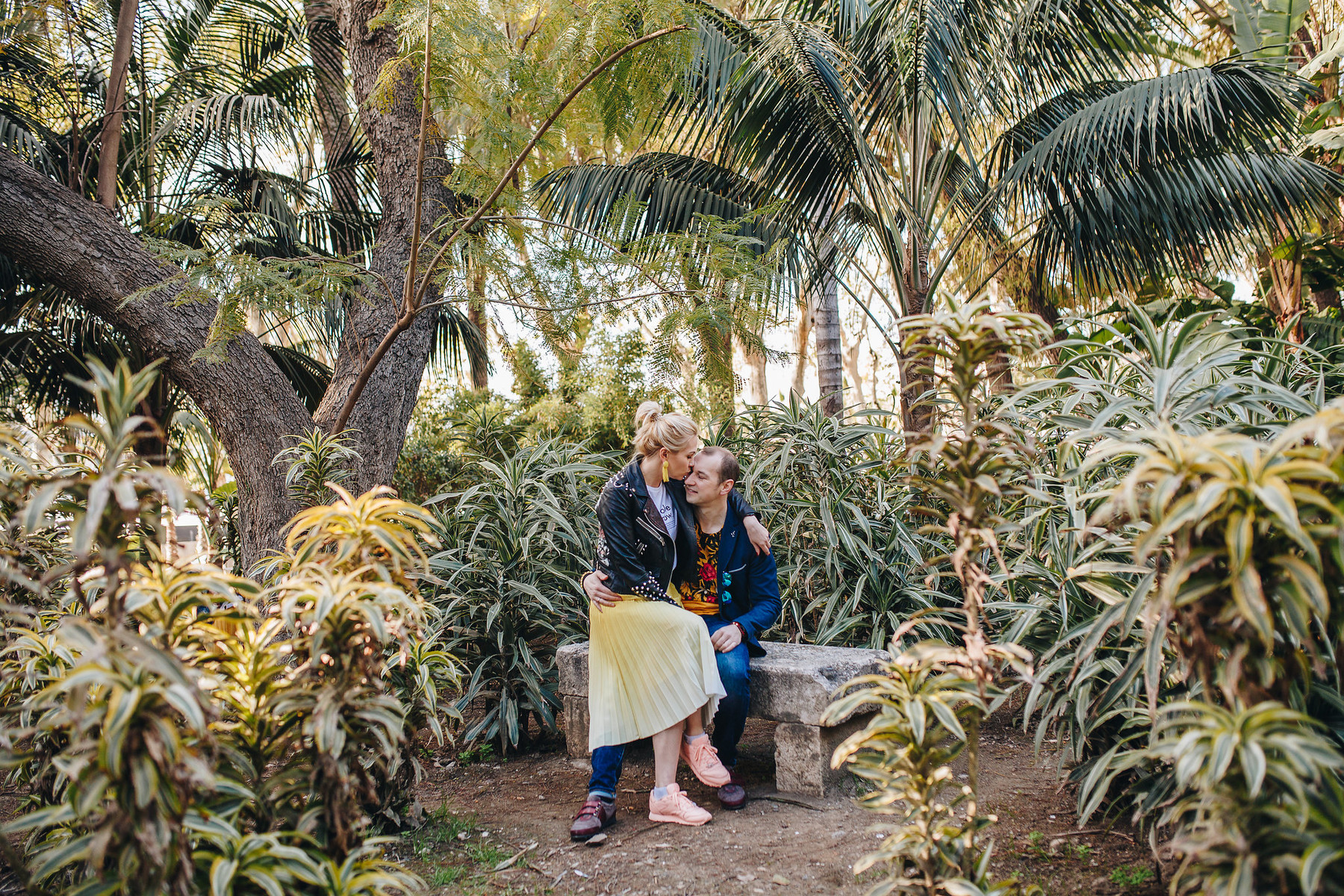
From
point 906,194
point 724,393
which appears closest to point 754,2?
point 906,194

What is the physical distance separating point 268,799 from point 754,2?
262 inches

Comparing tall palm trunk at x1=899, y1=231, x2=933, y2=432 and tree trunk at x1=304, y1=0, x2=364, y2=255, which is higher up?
tree trunk at x1=304, y1=0, x2=364, y2=255

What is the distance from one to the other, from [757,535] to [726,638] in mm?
424

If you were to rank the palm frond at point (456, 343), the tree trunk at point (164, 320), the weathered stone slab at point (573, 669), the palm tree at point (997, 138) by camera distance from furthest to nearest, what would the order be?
the palm frond at point (456, 343) < the palm tree at point (997, 138) < the tree trunk at point (164, 320) < the weathered stone slab at point (573, 669)

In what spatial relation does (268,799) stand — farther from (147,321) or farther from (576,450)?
(147,321)

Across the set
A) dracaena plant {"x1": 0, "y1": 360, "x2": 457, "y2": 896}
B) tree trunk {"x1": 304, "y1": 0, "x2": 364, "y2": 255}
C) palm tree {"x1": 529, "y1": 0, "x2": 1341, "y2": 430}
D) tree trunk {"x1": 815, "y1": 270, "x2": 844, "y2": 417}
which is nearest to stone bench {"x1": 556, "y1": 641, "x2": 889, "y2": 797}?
dracaena plant {"x1": 0, "y1": 360, "x2": 457, "y2": 896}

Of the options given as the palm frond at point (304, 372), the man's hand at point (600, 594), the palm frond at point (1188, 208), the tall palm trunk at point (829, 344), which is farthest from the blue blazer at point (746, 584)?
the palm frond at point (304, 372)

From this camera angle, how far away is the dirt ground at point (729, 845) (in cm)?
234

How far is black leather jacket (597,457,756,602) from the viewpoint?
9.69ft

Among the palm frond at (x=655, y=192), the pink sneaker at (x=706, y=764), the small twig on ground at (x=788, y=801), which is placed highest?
the palm frond at (x=655, y=192)

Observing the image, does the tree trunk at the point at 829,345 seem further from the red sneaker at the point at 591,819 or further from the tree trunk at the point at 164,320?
the red sneaker at the point at 591,819

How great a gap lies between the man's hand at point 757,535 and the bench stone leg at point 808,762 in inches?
26.5

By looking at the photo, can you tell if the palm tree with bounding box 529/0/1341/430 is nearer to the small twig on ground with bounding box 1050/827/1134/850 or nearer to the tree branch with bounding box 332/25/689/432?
the tree branch with bounding box 332/25/689/432

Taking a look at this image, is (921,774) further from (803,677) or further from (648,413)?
(648,413)
